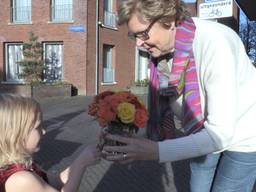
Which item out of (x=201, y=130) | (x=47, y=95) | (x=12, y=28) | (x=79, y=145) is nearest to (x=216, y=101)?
(x=201, y=130)

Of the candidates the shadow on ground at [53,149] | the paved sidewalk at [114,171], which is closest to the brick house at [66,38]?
the shadow on ground at [53,149]

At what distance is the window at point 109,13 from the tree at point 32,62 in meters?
4.12

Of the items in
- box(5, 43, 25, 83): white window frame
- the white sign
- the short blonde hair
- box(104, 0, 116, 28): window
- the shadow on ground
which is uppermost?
box(104, 0, 116, 28): window

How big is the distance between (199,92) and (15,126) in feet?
3.28

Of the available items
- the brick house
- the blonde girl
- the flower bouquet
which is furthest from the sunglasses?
the brick house

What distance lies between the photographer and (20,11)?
25.7 metres

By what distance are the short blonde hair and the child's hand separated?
2.54ft

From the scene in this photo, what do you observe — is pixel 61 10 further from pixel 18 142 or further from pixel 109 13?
pixel 18 142

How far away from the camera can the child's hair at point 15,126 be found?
2.49 metres

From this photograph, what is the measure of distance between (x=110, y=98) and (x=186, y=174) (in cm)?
446

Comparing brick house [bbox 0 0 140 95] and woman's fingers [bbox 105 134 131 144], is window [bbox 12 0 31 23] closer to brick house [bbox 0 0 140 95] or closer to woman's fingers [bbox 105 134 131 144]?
brick house [bbox 0 0 140 95]

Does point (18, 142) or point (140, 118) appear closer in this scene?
point (18, 142)

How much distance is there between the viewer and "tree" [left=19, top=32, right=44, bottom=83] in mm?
22625

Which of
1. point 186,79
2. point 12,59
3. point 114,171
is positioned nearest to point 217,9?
point 114,171
